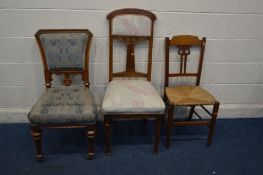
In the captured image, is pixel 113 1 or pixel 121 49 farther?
pixel 121 49

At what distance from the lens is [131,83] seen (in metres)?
2.02

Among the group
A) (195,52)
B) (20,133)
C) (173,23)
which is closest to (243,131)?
(195,52)

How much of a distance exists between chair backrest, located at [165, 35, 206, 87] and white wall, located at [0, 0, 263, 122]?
0.27 feet

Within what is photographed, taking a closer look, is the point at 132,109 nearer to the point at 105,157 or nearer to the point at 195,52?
the point at 105,157

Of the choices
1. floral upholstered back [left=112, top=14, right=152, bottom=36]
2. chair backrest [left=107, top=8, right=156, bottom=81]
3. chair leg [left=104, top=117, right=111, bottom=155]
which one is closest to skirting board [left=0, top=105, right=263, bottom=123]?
chair leg [left=104, top=117, right=111, bottom=155]

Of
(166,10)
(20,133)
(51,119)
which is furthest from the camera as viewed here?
(20,133)

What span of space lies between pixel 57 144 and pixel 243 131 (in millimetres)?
1722

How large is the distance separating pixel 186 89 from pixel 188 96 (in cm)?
14

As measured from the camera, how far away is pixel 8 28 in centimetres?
200

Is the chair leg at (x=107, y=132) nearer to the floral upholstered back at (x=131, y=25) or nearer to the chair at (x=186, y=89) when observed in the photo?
the chair at (x=186, y=89)

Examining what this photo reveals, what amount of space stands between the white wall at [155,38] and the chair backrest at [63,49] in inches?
5.5

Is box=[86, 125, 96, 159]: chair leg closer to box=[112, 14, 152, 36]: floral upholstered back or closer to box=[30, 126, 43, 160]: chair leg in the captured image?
box=[30, 126, 43, 160]: chair leg

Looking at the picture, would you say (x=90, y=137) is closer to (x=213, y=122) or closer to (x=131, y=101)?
(x=131, y=101)

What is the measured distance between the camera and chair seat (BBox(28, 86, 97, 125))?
1.67 metres
